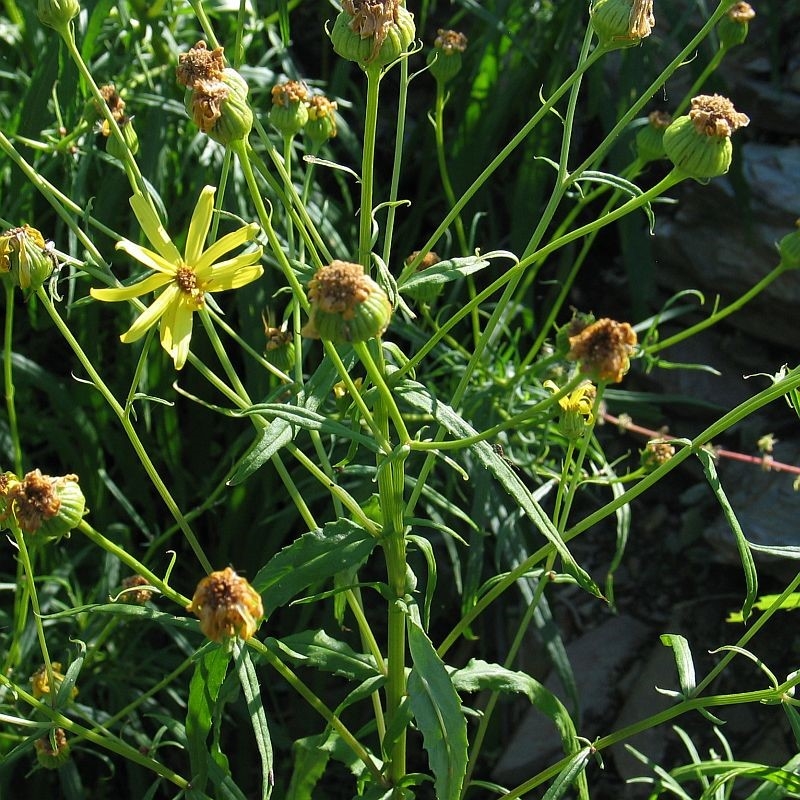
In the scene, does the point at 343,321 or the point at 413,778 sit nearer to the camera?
A: the point at 343,321

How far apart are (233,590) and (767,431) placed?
194cm

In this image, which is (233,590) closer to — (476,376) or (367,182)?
(367,182)

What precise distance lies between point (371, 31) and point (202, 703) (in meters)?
0.84

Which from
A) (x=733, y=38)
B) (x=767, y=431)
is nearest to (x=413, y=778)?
(x=733, y=38)

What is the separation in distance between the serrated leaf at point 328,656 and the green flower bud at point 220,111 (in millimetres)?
655

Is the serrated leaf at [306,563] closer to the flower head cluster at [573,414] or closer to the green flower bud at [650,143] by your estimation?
the flower head cluster at [573,414]

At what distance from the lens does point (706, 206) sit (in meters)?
2.86

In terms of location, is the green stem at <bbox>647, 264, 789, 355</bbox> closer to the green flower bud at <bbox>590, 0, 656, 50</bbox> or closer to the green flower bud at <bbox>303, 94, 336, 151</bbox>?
the green flower bud at <bbox>590, 0, 656, 50</bbox>

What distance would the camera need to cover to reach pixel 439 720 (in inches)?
45.6

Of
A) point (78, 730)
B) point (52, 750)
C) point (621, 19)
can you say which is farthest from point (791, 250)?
point (52, 750)

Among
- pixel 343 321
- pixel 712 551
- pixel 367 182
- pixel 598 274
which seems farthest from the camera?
pixel 598 274

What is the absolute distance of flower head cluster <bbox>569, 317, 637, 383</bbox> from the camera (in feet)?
3.30

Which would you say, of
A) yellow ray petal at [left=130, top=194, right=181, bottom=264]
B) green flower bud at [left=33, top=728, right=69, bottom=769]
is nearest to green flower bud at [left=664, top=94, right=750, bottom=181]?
yellow ray petal at [left=130, top=194, right=181, bottom=264]

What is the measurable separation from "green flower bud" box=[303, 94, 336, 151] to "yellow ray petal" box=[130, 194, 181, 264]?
428 mm
